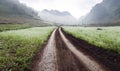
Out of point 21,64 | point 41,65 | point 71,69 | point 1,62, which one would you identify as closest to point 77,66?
point 71,69

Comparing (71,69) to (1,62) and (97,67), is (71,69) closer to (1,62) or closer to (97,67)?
(97,67)

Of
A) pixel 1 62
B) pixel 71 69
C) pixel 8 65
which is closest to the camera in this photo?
pixel 71 69

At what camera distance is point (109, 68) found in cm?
1169

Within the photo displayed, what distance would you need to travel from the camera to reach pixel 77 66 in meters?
12.0

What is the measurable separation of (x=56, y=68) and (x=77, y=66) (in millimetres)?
1501

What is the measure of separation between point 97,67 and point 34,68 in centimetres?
442

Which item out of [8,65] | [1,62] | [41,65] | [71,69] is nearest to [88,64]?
[71,69]

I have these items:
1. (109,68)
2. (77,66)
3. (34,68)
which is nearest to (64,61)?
(77,66)

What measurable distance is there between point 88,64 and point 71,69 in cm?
179

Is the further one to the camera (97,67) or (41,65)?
(41,65)

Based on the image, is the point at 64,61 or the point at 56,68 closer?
the point at 56,68

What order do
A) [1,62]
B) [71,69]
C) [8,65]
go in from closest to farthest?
[71,69]
[8,65]
[1,62]

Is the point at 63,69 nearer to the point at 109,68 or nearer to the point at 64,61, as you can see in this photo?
the point at 64,61

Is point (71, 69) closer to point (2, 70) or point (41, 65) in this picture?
point (41, 65)
